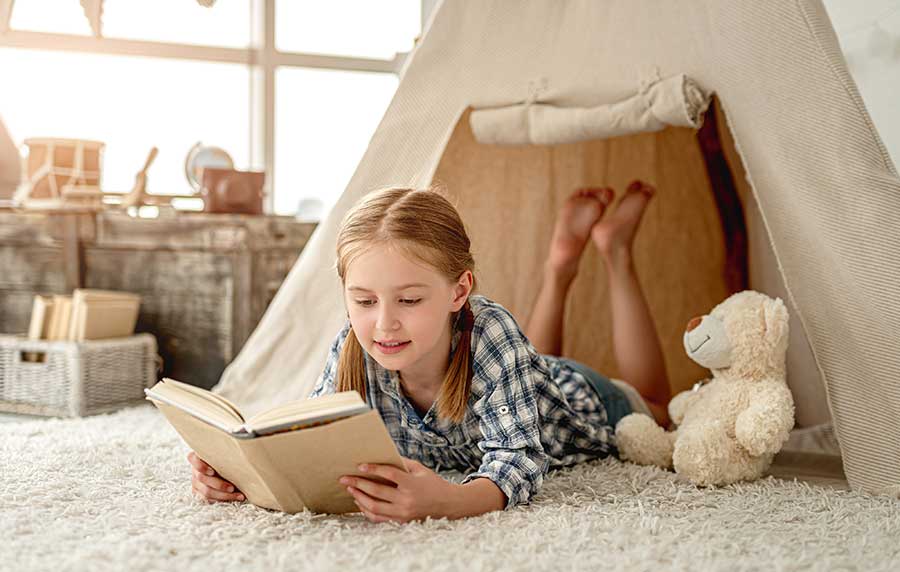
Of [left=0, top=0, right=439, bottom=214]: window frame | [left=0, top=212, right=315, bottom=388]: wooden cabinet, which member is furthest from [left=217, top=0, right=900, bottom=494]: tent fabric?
[left=0, top=0, right=439, bottom=214]: window frame

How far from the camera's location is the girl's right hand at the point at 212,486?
4.07ft

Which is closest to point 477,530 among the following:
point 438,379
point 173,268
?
point 438,379

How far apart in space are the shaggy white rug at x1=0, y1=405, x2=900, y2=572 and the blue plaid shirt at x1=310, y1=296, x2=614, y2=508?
69mm

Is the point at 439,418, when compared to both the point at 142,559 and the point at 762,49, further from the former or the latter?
the point at 762,49

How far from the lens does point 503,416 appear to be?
1.29 metres

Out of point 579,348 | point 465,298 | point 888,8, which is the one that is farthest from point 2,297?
point 888,8

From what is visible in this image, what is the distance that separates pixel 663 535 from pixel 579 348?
3.74ft

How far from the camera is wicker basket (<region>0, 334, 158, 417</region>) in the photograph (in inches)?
86.0

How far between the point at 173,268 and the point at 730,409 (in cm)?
160

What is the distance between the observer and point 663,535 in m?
1.10

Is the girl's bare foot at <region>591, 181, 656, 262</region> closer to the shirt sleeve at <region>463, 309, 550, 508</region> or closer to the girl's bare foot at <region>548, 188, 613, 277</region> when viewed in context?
the girl's bare foot at <region>548, 188, 613, 277</region>

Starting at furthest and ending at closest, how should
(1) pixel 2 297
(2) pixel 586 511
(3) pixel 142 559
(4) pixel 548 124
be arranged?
(1) pixel 2 297
(4) pixel 548 124
(2) pixel 586 511
(3) pixel 142 559

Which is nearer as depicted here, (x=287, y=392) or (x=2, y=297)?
(x=287, y=392)

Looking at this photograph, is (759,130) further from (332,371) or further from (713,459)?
(332,371)
